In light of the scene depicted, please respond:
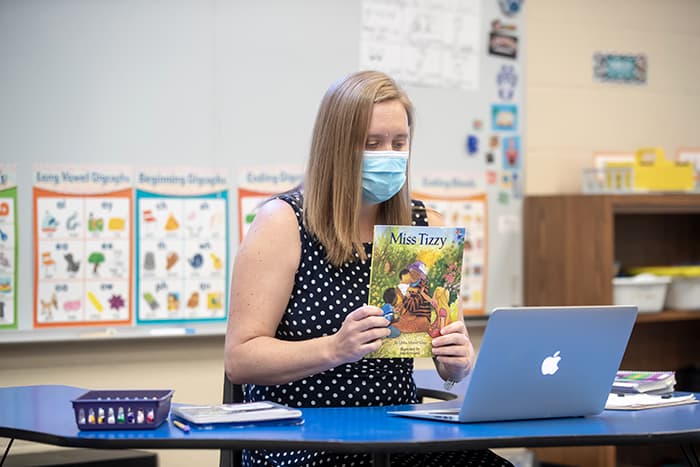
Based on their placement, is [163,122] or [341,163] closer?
[341,163]

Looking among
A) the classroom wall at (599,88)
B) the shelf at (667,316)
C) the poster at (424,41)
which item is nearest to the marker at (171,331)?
the poster at (424,41)

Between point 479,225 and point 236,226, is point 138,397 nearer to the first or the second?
point 236,226

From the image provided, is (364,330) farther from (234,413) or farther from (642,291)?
(642,291)

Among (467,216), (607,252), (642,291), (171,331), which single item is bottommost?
(171,331)

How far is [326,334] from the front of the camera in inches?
84.0

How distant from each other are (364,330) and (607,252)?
2.11 m

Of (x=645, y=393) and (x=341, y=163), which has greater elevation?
(x=341, y=163)

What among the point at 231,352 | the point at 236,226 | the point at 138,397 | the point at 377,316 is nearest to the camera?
the point at 138,397

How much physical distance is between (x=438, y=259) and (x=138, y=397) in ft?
2.08

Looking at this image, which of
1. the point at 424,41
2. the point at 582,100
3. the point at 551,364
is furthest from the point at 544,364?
the point at 582,100

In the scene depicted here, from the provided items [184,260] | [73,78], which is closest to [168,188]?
[184,260]

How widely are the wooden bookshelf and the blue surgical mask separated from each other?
5.95 ft

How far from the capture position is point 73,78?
10.5 ft

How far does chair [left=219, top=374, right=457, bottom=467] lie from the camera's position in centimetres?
204
